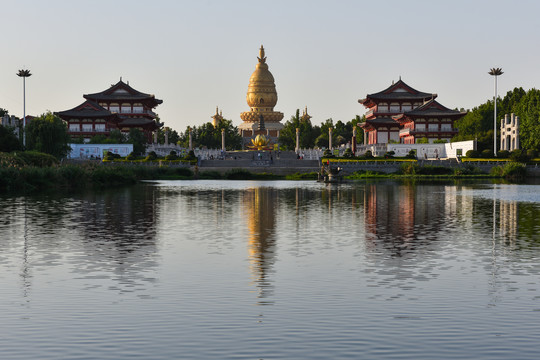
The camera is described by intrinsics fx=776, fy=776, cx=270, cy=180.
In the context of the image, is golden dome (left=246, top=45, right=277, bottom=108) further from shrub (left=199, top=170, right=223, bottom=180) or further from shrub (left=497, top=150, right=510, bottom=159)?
shrub (left=199, top=170, right=223, bottom=180)

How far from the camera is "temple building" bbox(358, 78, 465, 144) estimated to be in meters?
101

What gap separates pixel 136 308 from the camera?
37.6ft

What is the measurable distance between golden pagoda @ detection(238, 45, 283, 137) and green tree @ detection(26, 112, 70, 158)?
66.6m

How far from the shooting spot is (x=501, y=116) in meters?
105

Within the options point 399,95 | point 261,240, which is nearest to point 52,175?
point 261,240

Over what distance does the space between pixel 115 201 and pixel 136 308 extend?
2584cm

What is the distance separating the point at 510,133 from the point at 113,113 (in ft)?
167

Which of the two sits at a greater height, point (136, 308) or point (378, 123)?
point (378, 123)

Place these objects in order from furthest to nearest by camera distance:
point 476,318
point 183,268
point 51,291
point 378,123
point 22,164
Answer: point 378,123, point 22,164, point 183,268, point 51,291, point 476,318

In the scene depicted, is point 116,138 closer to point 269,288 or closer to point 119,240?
point 119,240

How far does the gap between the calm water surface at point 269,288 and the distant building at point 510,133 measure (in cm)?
5709

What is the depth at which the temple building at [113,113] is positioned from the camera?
103562 millimetres

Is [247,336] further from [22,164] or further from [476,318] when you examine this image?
[22,164]

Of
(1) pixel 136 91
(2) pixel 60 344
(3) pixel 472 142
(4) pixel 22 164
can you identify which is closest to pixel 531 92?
(3) pixel 472 142
